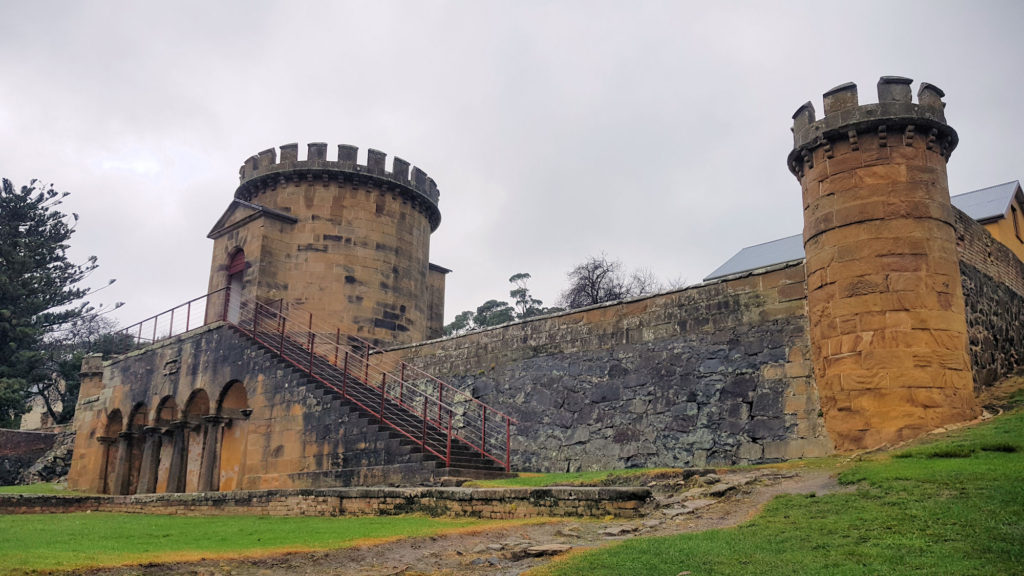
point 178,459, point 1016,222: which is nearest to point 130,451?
point 178,459

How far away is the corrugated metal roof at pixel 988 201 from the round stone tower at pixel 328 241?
51.6 ft

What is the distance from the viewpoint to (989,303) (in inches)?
568

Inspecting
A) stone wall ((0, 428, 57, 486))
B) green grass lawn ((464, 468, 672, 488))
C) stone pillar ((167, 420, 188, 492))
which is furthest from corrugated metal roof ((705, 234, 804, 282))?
stone wall ((0, 428, 57, 486))

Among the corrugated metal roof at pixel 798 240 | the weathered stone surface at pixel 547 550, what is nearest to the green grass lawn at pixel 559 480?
the weathered stone surface at pixel 547 550

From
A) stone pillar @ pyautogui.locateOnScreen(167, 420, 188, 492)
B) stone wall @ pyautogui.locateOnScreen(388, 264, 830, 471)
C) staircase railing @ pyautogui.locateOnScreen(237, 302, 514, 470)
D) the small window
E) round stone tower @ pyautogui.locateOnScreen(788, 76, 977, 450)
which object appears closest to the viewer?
round stone tower @ pyautogui.locateOnScreen(788, 76, 977, 450)

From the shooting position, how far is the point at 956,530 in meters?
6.19

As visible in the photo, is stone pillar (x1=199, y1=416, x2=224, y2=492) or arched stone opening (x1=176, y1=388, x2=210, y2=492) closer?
stone pillar (x1=199, y1=416, x2=224, y2=492)

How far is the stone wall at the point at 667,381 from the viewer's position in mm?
12445

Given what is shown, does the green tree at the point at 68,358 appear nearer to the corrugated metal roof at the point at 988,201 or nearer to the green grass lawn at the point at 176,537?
the green grass lawn at the point at 176,537

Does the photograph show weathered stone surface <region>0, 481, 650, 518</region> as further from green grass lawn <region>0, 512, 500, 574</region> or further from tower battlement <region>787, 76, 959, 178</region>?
tower battlement <region>787, 76, 959, 178</region>

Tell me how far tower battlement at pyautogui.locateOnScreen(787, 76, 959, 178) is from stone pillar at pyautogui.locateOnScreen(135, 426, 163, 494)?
58.6ft

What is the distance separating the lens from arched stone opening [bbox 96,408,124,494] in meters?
23.1

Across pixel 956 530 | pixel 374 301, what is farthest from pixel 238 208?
pixel 956 530

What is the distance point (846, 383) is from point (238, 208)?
18.1 metres
